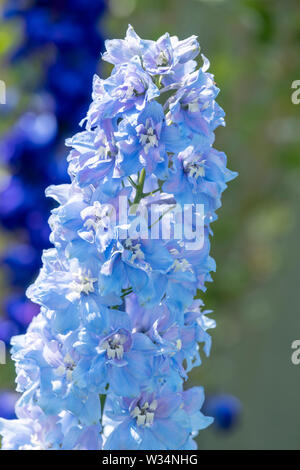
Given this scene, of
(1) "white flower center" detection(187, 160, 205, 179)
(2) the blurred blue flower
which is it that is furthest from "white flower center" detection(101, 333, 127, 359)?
(2) the blurred blue flower

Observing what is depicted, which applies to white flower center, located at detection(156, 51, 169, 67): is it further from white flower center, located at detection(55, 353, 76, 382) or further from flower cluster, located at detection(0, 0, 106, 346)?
flower cluster, located at detection(0, 0, 106, 346)

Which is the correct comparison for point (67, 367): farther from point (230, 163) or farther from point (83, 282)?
point (230, 163)

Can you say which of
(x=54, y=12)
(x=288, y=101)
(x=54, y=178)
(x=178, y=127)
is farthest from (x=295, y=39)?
(x=178, y=127)

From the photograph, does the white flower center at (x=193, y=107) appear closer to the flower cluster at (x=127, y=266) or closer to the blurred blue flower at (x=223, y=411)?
the flower cluster at (x=127, y=266)

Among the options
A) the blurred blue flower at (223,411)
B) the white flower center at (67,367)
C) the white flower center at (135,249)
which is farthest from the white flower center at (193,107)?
the blurred blue flower at (223,411)

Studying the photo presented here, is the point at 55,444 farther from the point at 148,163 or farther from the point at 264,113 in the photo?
the point at 264,113

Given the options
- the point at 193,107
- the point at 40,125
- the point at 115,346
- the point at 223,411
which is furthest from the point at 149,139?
the point at 223,411

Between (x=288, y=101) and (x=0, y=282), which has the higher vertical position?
(x=288, y=101)
